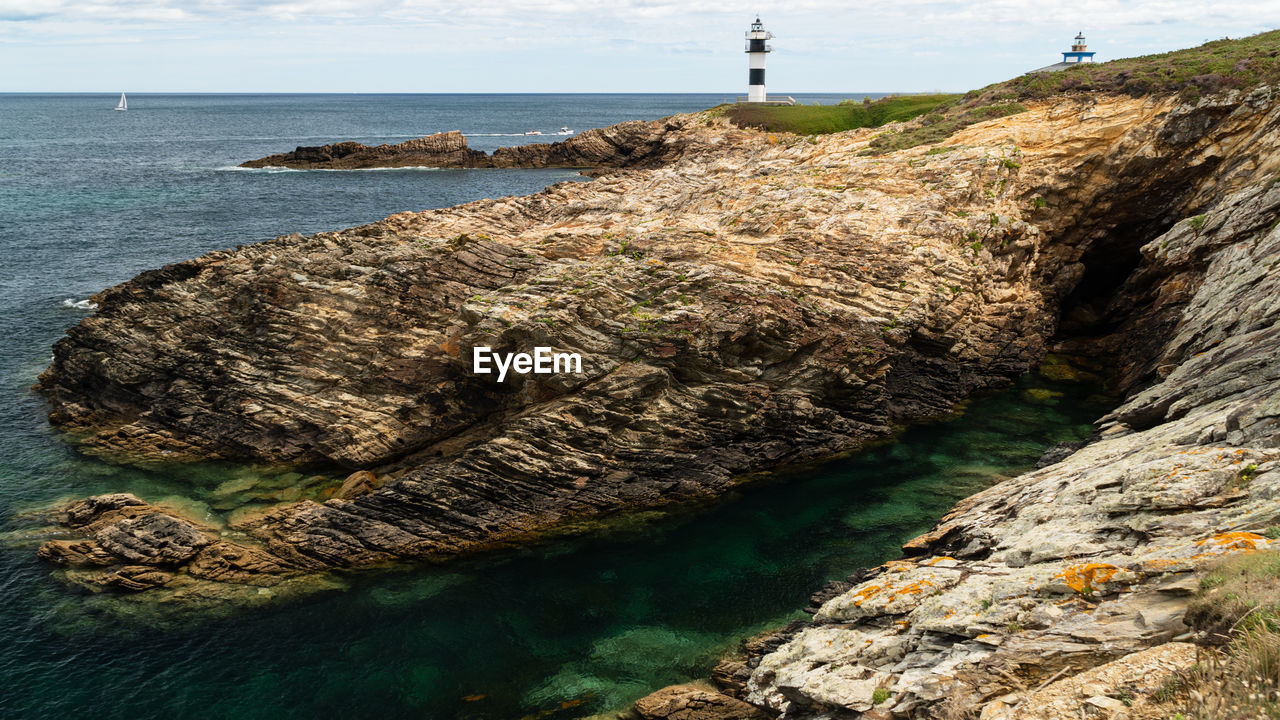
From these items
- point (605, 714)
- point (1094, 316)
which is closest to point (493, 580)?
point (605, 714)

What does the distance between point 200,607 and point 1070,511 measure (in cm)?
2881

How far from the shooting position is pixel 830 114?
290 feet

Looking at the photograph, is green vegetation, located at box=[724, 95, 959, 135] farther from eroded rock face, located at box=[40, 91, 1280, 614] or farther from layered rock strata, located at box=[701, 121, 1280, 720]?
layered rock strata, located at box=[701, 121, 1280, 720]

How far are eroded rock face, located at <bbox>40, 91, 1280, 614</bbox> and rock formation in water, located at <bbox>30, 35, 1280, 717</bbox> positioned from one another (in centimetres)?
15

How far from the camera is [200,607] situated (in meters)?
28.2

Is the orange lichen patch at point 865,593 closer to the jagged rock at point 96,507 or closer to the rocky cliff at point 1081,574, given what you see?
the rocky cliff at point 1081,574

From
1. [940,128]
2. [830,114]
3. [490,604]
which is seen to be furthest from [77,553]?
[830,114]

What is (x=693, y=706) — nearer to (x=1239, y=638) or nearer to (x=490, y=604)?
(x=490, y=604)

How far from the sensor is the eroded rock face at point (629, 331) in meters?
34.2

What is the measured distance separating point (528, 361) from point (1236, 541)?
26.6 meters

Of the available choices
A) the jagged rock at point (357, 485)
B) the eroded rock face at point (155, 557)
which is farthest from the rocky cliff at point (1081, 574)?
the eroded rock face at point (155, 557)

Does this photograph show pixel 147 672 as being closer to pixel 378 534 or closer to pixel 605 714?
pixel 378 534

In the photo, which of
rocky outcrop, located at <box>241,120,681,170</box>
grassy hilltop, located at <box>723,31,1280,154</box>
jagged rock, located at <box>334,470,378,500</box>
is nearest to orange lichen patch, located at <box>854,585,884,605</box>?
jagged rock, located at <box>334,470,378,500</box>

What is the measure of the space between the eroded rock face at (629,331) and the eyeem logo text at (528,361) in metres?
0.44
